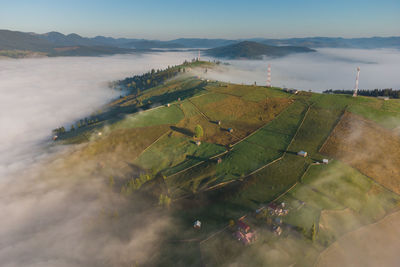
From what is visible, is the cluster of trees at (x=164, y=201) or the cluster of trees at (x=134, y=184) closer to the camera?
the cluster of trees at (x=164, y=201)

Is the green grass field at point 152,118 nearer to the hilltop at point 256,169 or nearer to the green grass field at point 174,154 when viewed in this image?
the hilltop at point 256,169

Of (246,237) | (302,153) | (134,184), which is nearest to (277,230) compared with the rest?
(246,237)

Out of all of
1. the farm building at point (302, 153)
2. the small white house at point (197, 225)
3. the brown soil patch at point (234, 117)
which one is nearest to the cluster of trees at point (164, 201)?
the small white house at point (197, 225)

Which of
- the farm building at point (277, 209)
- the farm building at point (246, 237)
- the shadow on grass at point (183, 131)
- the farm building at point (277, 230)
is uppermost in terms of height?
the shadow on grass at point (183, 131)

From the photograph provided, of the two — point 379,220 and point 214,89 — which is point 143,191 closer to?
point 379,220

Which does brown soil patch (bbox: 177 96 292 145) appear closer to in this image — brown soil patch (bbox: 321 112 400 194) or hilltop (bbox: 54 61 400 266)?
hilltop (bbox: 54 61 400 266)

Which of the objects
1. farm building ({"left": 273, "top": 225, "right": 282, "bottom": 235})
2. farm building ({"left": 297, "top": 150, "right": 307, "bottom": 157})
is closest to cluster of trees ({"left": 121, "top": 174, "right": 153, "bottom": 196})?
farm building ({"left": 273, "top": 225, "right": 282, "bottom": 235})
